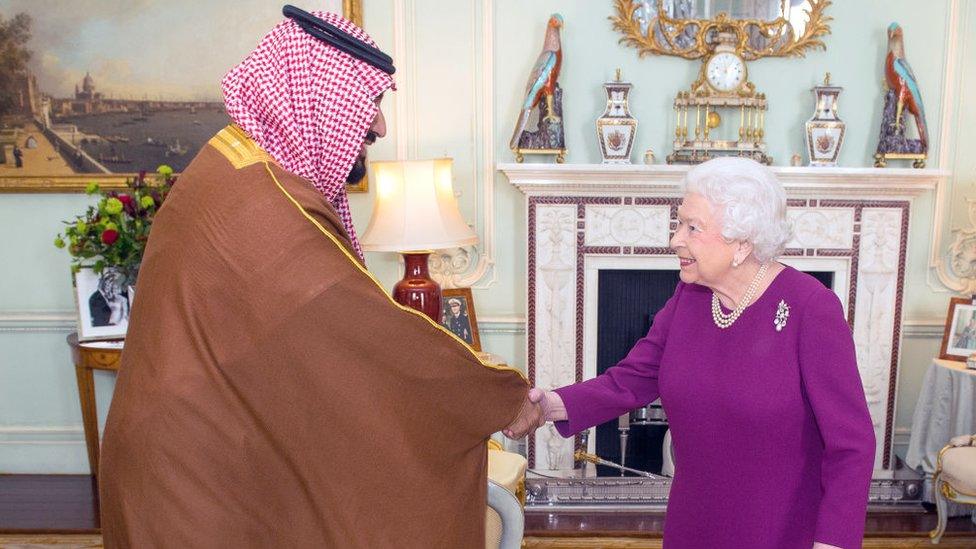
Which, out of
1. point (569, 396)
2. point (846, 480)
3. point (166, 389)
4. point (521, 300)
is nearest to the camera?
point (166, 389)

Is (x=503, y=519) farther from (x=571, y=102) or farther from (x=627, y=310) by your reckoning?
(x=571, y=102)

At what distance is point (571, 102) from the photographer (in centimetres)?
389

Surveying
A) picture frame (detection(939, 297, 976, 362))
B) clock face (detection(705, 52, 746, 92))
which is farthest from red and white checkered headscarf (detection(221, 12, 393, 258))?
picture frame (detection(939, 297, 976, 362))

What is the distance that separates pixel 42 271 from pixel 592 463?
126 inches

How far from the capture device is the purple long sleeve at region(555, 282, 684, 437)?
6.43 ft

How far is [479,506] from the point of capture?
1.57 metres

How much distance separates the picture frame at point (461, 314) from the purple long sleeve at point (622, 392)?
75.7 inches

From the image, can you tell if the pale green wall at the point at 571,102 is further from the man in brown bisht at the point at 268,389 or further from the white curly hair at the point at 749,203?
the man in brown bisht at the point at 268,389

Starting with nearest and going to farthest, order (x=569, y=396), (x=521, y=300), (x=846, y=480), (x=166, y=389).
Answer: (x=166, y=389) < (x=846, y=480) < (x=569, y=396) < (x=521, y=300)

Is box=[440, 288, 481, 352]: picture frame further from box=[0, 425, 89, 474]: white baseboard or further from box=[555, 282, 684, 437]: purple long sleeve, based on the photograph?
A: box=[0, 425, 89, 474]: white baseboard

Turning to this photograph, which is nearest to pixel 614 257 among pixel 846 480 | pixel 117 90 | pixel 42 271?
pixel 846 480

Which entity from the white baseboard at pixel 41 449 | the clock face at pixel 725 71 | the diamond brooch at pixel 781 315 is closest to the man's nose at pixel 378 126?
the diamond brooch at pixel 781 315

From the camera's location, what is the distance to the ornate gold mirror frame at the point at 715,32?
12.4 feet

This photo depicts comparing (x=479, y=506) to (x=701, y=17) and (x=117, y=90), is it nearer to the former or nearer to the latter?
(x=701, y=17)
